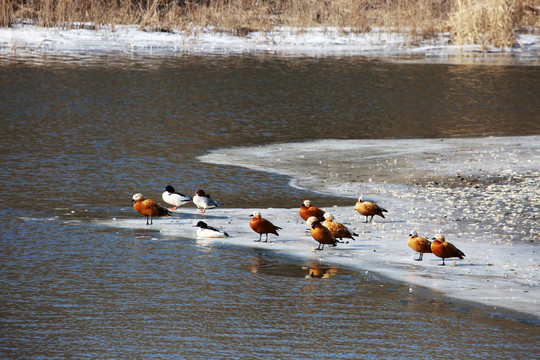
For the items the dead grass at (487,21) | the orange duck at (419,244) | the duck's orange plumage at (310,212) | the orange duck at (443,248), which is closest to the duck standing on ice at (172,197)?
the duck's orange plumage at (310,212)

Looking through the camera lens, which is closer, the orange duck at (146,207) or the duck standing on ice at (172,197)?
the orange duck at (146,207)

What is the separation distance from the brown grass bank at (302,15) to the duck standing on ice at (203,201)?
28527 millimetres

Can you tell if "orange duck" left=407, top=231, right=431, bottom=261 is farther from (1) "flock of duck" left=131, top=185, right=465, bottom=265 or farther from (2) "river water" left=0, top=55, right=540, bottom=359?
(2) "river water" left=0, top=55, right=540, bottom=359

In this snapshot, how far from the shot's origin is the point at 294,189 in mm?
14156

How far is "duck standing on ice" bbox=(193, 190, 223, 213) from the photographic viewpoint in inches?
480

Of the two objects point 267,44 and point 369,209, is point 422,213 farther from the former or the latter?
point 267,44

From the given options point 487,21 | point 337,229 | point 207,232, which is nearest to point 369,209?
point 337,229

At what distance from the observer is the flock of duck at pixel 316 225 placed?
381 inches

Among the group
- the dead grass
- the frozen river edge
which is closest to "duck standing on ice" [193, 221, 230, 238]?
the frozen river edge

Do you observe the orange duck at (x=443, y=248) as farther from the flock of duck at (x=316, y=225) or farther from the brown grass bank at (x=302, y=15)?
the brown grass bank at (x=302, y=15)

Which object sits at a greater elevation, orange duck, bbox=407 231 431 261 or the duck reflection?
orange duck, bbox=407 231 431 261

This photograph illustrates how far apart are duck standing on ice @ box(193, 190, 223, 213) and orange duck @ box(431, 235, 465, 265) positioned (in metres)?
3.97

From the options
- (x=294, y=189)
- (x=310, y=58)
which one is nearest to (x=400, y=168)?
(x=294, y=189)

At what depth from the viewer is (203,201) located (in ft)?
40.0
